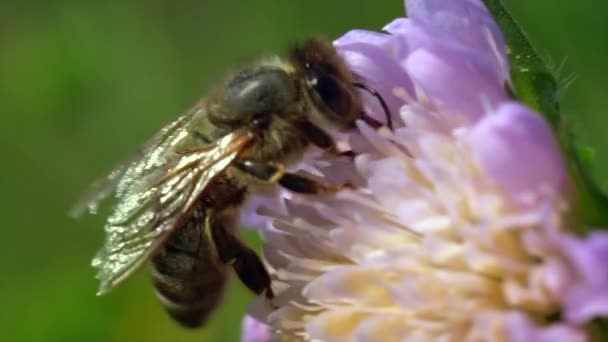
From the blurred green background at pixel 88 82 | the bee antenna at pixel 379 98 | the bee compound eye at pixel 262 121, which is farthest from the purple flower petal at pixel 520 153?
the blurred green background at pixel 88 82

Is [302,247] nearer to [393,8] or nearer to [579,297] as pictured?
[579,297]

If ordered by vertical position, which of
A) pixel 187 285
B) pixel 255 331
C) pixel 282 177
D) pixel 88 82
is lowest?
pixel 88 82

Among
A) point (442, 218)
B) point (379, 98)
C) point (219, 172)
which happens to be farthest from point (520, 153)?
point (219, 172)

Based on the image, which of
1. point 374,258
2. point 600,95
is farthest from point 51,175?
point 374,258

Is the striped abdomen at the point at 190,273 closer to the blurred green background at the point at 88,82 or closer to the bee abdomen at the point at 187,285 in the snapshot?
the bee abdomen at the point at 187,285

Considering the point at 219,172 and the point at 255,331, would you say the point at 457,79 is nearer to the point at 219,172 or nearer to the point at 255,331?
the point at 219,172

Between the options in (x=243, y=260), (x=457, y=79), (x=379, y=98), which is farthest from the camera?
(x=243, y=260)
